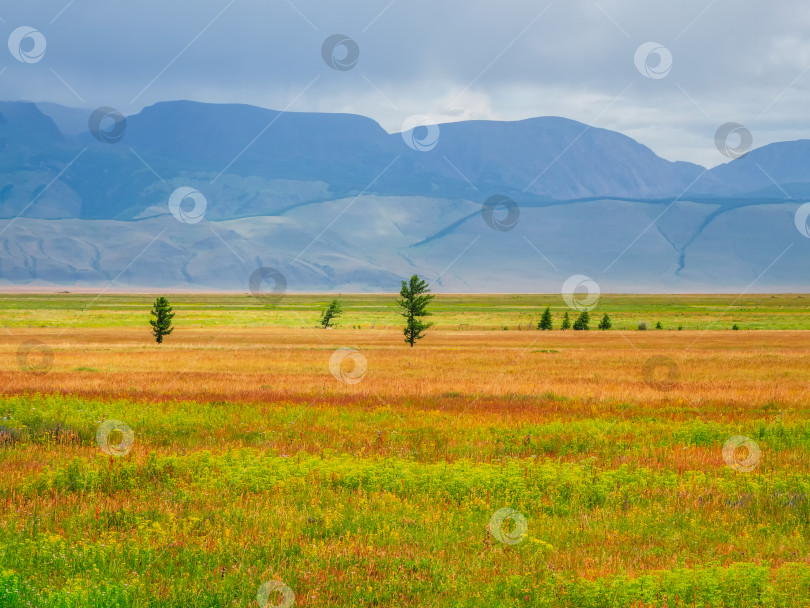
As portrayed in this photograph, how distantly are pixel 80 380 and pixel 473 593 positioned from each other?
23.8 m

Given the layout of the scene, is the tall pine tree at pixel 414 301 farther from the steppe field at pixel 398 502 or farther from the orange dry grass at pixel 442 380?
the steppe field at pixel 398 502

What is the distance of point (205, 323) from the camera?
117 metres

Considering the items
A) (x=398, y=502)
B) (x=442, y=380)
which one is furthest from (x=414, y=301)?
(x=398, y=502)

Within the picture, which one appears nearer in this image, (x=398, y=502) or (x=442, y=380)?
(x=398, y=502)

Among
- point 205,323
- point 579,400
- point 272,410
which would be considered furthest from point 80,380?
point 205,323

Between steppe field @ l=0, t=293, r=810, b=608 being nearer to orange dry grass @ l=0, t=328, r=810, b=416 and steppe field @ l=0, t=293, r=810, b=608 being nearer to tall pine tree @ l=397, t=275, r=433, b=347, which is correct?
orange dry grass @ l=0, t=328, r=810, b=416

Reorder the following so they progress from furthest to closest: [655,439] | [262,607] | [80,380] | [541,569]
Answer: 1. [80,380]
2. [655,439]
3. [541,569]
4. [262,607]

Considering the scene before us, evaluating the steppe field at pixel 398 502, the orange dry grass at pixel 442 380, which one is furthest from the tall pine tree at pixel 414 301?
the steppe field at pixel 398 502

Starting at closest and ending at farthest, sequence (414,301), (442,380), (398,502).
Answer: (398,502)
(442,380)
(414,301)

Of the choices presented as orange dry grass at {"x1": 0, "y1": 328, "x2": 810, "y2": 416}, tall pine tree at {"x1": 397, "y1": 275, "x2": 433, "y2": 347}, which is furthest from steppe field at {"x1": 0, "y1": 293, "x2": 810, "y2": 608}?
tall pine tree at {"x1": 397, "y1": 275, "x2": 433, "y2": 347}

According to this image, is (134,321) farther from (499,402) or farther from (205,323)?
(499,402)


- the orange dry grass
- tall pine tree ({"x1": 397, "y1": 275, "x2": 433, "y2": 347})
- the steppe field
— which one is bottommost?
the steppe field

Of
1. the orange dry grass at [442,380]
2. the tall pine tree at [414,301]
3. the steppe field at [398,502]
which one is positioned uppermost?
the tall pine tree at [414,301]

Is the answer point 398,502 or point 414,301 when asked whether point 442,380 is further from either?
point 414,301
